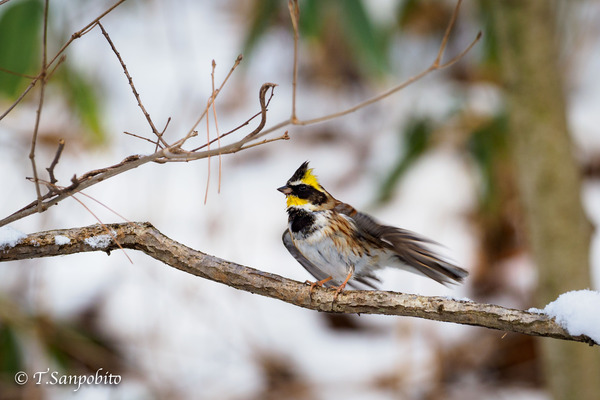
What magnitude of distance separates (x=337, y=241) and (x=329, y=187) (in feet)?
13.4

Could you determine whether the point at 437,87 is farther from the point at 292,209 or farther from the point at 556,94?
the point at 292,209

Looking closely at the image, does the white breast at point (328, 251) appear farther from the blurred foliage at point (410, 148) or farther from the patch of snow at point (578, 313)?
the blurred foliage at point (410, 148)

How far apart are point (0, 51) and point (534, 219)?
10.3ft

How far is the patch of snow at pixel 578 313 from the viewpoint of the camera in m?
1.57

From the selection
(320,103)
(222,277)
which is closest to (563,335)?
(222,277)

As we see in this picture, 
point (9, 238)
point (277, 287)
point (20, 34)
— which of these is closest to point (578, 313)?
point (277, 287)

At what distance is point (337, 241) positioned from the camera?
266 cm

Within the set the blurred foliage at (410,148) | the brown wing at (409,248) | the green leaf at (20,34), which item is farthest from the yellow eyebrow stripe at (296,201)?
the blurred foliage at (410,148)

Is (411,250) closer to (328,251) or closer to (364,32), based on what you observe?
(328,251)

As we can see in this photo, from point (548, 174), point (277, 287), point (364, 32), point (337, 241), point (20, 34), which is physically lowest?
point (277, 287)

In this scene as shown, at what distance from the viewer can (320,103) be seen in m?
7.15

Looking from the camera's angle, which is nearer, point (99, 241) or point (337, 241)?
point (99, 241)

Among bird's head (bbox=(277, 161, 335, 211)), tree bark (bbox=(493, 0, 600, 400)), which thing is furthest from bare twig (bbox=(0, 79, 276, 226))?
tree bark (bbox=(493, 0, 600, 400))

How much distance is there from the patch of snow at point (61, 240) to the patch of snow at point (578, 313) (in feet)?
4.39
